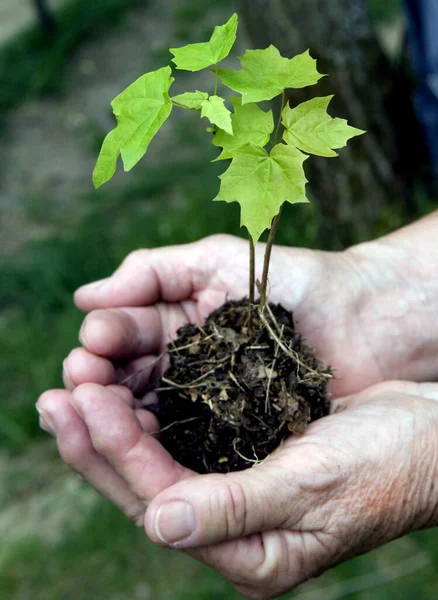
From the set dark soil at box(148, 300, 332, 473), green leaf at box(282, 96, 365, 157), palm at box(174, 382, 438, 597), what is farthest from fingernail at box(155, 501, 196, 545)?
green leaf at box(282, 96, 365, 157)

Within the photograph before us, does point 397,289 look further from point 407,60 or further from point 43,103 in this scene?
point 43,103

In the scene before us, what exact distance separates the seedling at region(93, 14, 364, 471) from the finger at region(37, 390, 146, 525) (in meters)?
0.14

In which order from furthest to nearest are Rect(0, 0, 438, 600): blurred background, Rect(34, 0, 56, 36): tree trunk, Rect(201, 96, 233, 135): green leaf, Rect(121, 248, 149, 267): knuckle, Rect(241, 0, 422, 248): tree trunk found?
Rect(34, 0, 56, 36): tree trunk, Rect(241, 0, 422, 248): tree trunk, Rect(0, 0, 438, 600): blurred background, Rect(121, 248, 149, 267): knuckle, Rect(201, 96, 233, 135): green leaf

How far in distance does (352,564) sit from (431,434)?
38.5 inches

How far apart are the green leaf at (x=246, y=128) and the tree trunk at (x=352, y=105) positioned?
4.88 ft

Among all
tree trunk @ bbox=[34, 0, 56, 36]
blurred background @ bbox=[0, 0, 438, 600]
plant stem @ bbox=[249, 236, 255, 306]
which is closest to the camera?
plant stem @ bbox=[249, 236, 255, 306]

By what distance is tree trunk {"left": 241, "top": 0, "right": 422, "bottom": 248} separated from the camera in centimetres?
257

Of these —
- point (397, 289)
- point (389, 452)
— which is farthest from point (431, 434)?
point (397, 289)

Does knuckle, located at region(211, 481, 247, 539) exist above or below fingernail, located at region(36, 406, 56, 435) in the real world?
below

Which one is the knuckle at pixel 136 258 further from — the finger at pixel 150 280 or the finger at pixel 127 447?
the finger at pixel 127 447

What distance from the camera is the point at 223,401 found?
138 cm

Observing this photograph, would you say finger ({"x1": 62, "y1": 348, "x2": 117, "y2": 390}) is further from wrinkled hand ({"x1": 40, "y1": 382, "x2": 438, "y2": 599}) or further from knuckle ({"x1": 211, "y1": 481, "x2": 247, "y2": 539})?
knuckle ({"x1": 211, "y1": 481, "x2": 247, "y2": 539})

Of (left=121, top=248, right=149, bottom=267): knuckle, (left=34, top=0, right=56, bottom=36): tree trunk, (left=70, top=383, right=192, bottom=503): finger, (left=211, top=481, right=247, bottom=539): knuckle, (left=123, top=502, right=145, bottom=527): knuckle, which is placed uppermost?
(left=34, top=0, right=56, bottom=36): tree trunk

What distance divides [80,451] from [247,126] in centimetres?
75
